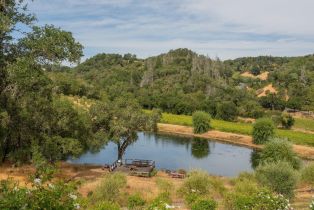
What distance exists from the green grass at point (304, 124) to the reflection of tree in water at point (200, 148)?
24.6 metres

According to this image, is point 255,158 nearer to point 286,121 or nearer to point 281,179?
point 286,121

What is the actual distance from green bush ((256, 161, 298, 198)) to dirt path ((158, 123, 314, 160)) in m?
38.5

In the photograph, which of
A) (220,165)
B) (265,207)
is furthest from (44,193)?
(220,165)

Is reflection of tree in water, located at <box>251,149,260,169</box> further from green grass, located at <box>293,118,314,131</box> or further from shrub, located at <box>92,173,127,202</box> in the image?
shrub, located at <box>92,173,127,202</box>

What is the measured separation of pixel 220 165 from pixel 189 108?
46.2 meters

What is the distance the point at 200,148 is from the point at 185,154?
7.07 metres

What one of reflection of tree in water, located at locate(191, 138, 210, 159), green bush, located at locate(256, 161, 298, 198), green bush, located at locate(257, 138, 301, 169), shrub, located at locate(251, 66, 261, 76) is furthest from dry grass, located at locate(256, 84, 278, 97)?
green bush, located at locate(256, 161, 298, 198)

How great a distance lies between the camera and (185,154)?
57094 mm

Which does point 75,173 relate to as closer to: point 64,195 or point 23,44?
point 23,44

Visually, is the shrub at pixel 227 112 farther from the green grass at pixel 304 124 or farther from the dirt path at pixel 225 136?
the dirt path at pixel 225 136

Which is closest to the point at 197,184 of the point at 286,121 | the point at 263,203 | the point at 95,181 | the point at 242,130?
the point at 95,181

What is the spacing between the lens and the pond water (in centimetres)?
4828

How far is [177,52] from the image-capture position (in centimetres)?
17050

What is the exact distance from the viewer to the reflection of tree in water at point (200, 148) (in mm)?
57912
